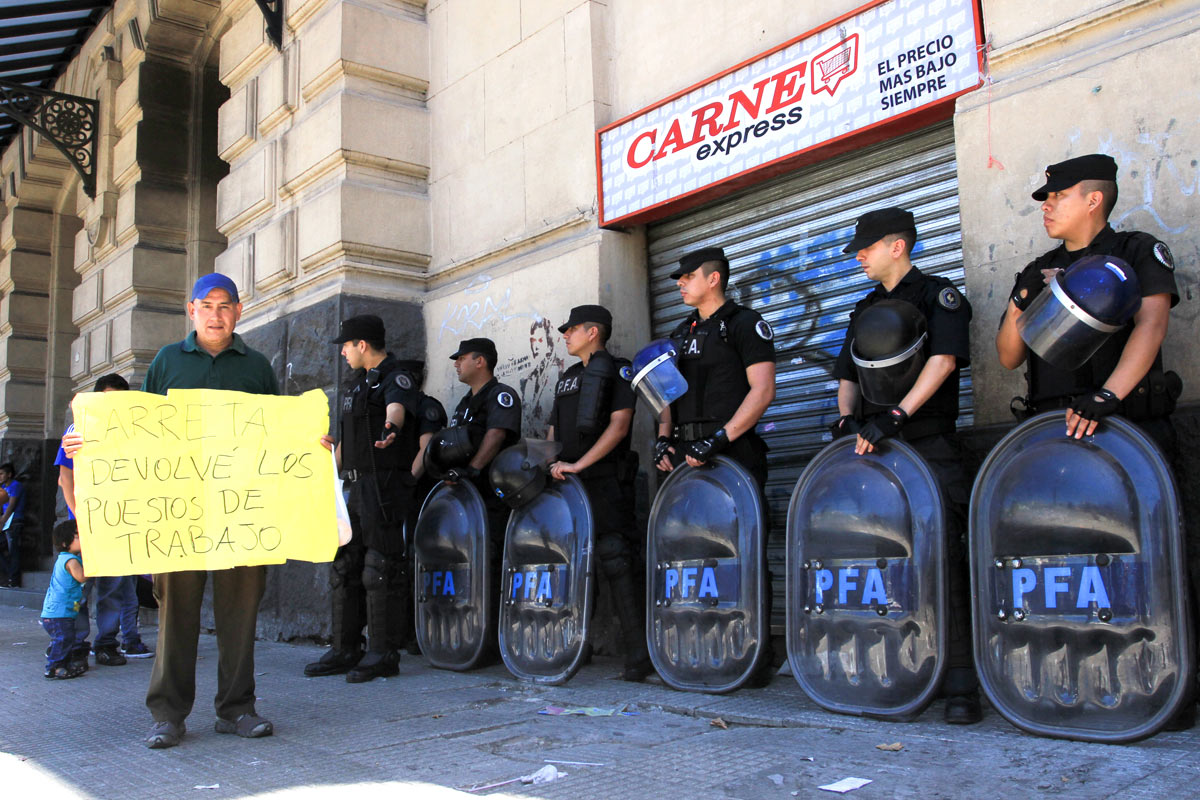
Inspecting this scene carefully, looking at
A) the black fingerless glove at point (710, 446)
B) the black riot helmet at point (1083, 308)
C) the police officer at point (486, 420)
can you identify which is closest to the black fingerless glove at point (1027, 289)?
the black riot helmet at point (1083, 308)

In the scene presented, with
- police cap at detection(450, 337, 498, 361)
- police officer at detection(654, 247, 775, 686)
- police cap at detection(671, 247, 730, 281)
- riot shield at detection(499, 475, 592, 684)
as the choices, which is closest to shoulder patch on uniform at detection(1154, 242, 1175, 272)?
police officer at detection(654, 247, 775, 686)

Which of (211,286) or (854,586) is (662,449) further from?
(211,286)

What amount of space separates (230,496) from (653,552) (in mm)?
1830

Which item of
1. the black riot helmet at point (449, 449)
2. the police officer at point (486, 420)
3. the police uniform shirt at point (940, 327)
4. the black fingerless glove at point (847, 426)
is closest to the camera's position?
the police uniform shirt at point (940, 327)

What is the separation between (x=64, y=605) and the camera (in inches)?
229

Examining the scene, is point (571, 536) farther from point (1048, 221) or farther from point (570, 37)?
point (570, 37)

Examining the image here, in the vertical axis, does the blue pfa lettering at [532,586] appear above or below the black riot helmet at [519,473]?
below

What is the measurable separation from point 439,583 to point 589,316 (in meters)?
1.71

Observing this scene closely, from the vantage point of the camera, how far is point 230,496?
3869 mm

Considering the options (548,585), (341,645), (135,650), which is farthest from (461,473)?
(135,650)

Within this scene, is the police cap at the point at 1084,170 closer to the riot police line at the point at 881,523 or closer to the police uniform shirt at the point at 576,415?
the riot police line at the point at 881,523

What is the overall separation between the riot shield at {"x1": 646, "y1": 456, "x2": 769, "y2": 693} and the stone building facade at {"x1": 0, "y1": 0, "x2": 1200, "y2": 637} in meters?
0.97

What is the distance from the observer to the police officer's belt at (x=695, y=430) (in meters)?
4.49

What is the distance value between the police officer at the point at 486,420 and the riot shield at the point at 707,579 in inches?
49.1
